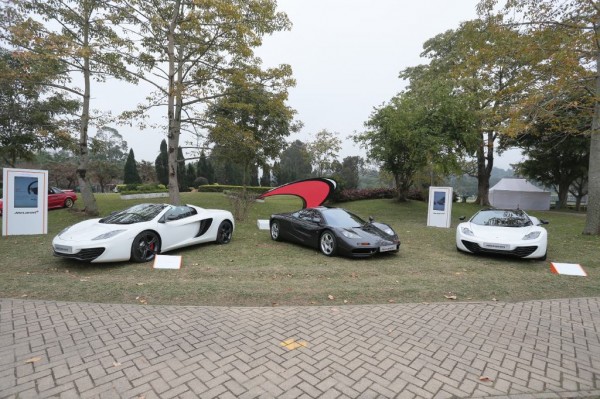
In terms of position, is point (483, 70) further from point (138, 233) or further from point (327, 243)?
point (138, 233)

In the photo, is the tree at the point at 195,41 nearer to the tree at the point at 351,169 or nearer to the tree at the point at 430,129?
the tree at the point at 430,129

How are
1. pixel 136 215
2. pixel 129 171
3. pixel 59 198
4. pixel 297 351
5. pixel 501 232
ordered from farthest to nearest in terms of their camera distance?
pixel 129 171, pixel 59 198, pixel 501 232, pixel 136 215, pixel 297 351

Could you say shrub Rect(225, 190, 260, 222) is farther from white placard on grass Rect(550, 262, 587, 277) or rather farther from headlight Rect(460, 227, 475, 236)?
white placard on grass Rect(550, 262, 587, 277)

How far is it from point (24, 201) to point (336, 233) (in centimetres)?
918

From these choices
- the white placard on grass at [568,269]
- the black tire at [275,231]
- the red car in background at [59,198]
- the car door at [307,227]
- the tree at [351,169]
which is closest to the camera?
the white placard on grass at [568,269]

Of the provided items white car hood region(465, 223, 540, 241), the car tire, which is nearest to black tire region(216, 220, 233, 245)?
the car tire

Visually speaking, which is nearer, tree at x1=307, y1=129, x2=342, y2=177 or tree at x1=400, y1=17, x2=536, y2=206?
tree at x1=400, y1=17, x2=536, y2=206

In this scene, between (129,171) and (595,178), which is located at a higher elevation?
(129,171)

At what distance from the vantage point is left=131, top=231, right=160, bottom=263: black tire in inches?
250

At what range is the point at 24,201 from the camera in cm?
952

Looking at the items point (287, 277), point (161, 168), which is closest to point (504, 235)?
point (287, 277)

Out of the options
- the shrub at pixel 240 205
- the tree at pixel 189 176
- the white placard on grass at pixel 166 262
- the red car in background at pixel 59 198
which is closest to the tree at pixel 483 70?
the shrub at pixel 240 205

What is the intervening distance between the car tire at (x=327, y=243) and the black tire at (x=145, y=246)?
12.0ft

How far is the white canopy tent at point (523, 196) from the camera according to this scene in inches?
1336
